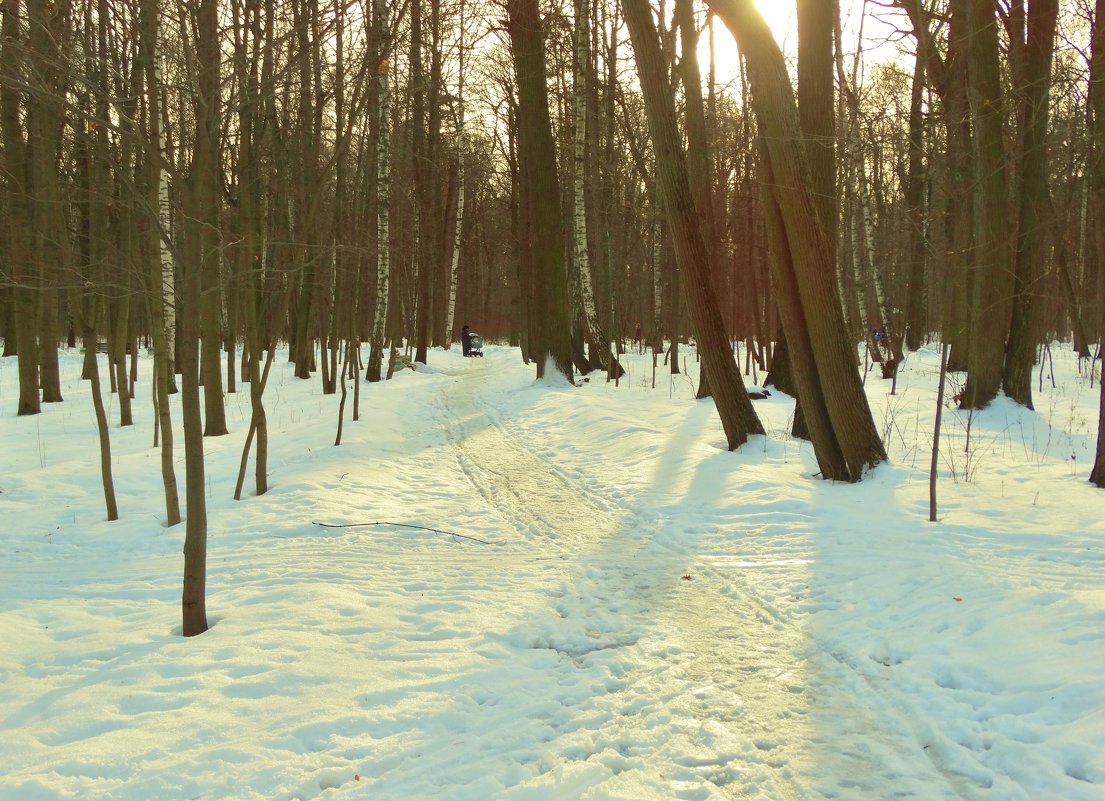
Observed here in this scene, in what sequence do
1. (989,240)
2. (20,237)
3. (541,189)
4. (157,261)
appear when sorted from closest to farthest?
1. (157,261)
2. (989,240)
3. (20,237)
4. (541,189)

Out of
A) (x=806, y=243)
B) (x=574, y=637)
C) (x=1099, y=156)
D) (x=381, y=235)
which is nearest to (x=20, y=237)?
(x=381, y=235)

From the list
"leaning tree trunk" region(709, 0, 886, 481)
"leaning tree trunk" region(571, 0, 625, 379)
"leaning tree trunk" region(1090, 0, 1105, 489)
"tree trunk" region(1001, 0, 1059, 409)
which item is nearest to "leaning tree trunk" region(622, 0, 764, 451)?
"leaning tree trunk" region(709, 0, 886, 481)

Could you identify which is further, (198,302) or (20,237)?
(20,237)

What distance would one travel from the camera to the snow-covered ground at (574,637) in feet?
9.52

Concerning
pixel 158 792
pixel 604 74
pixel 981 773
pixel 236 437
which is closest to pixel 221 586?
pixel 158 792

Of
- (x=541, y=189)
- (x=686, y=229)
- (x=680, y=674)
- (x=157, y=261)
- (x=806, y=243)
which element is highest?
(x=541, y=189)

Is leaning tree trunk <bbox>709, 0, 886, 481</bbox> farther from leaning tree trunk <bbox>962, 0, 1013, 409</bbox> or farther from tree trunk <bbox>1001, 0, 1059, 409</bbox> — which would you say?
tree trunk <bbox>1001, 0, 1059, 409</bbox>

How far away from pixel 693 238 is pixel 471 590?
5488 mm

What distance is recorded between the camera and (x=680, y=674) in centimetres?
369

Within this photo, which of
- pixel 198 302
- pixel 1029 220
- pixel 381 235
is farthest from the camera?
pixel 381 235

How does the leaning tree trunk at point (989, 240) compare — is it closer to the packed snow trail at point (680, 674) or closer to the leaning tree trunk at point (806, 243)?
the leaning tree trunk at point (806, 243)

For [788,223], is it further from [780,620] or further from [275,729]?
[275,729]

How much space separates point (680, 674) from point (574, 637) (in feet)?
2.24

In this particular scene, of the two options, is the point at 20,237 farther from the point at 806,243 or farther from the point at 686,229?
the point at 806,243
